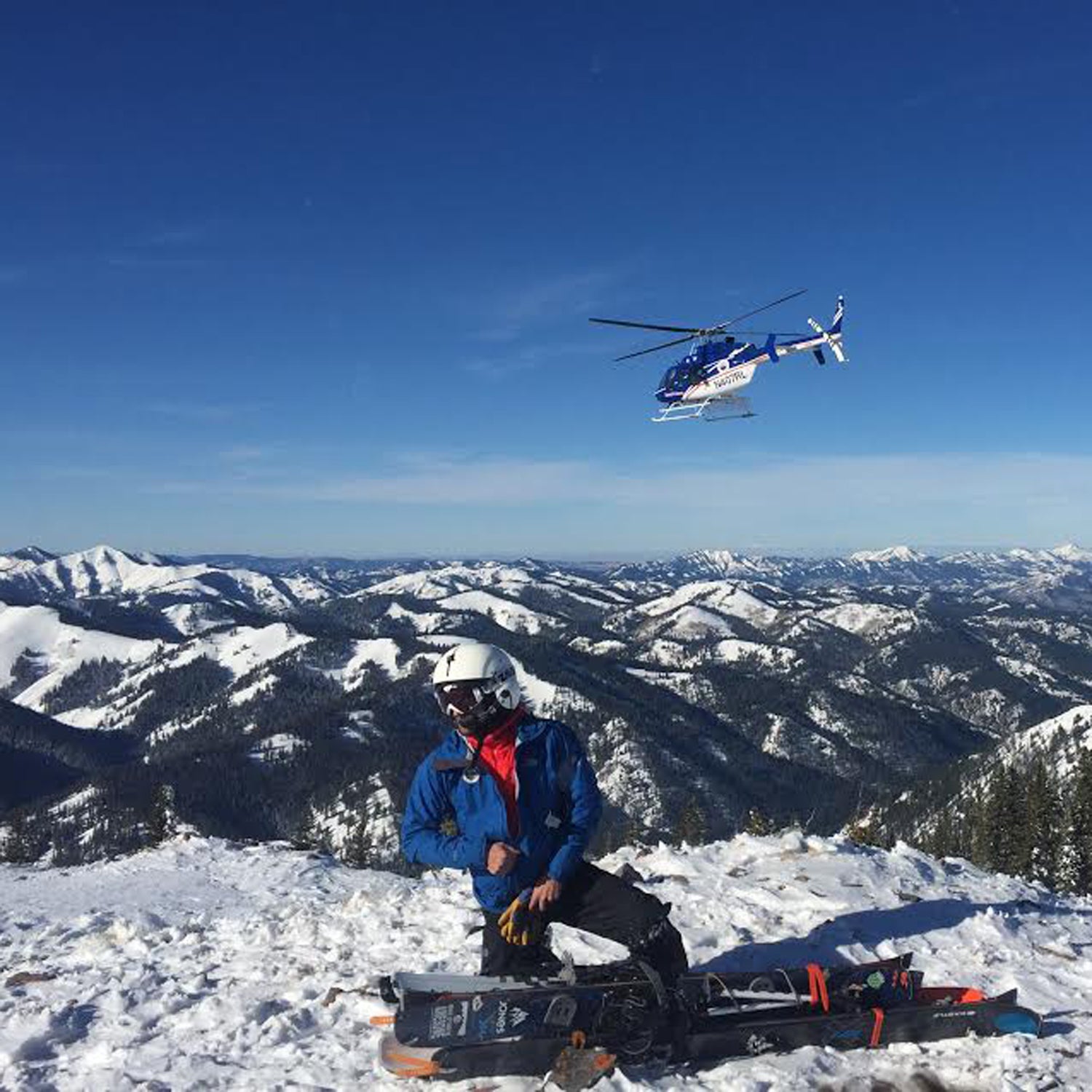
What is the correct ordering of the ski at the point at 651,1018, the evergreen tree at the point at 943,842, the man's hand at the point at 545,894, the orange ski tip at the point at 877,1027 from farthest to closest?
the evergreen tree at the point at 943,842 < the orange ski tip at the point at 877,1027 < the man's hand at the point at 545,894 < the ski at the point at 651,1018

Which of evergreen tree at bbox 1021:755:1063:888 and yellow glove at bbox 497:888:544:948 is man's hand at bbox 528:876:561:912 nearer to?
yellow glove at bbox 497:888:544:948

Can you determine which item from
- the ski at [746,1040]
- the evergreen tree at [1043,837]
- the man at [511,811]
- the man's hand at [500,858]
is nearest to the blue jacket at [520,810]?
the man at [511,811]

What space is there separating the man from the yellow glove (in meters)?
0.01

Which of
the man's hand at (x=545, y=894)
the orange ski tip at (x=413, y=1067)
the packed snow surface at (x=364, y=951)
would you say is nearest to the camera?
the orange ski tip at (x=413, y=1067)

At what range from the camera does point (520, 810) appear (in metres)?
8.40

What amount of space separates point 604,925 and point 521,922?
3.40ft

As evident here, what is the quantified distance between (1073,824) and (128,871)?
212 feet

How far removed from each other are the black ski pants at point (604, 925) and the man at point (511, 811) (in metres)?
0.02

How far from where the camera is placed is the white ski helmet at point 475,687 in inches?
329

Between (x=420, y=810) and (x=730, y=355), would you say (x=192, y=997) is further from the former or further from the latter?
(x=730, y=355)

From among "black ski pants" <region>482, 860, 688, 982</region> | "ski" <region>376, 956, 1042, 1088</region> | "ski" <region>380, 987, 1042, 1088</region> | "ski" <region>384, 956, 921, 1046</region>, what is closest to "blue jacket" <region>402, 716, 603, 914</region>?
"black ski pants" <region>482, 860, 688, 982</region>

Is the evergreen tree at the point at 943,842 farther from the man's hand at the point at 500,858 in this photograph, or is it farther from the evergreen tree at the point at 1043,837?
the man's hand at the point at 500,858

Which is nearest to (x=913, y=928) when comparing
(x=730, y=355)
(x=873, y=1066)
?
(x=873, y=1066)

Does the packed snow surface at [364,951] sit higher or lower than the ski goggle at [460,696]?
lower
